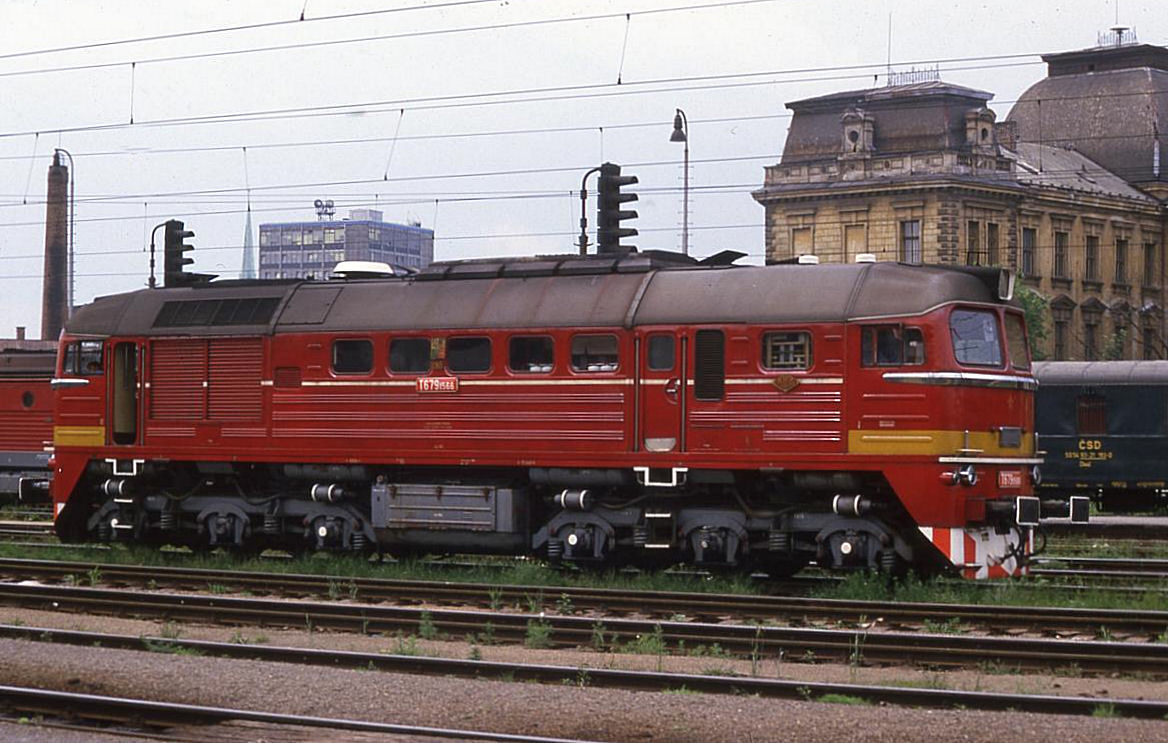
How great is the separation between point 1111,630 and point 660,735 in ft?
23.4

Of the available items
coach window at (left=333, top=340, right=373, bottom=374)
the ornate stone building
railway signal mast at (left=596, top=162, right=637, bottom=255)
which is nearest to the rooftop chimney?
the ornate stone building

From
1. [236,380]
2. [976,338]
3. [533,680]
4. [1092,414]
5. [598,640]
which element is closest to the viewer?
[533,680]

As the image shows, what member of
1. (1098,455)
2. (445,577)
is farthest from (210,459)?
(1098,455)

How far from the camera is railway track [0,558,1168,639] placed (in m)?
19.2

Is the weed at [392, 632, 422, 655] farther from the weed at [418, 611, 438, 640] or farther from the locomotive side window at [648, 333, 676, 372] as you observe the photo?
the locomotive side window at [648, 333, 676, 372]

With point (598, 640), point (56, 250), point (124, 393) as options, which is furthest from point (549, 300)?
point (56, 250)

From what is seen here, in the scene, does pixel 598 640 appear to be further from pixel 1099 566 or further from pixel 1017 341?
pixel 1099 566

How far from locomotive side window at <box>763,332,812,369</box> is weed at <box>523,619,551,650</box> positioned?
5332 millimetres

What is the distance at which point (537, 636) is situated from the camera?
1855 centimetres

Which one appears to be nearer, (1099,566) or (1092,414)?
(1099,566)

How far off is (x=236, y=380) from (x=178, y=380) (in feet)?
3.51

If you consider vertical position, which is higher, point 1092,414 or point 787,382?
point 1092,414

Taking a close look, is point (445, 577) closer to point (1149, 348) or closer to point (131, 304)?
point (131, 304)

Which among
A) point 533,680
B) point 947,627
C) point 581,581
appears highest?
point 581,581
